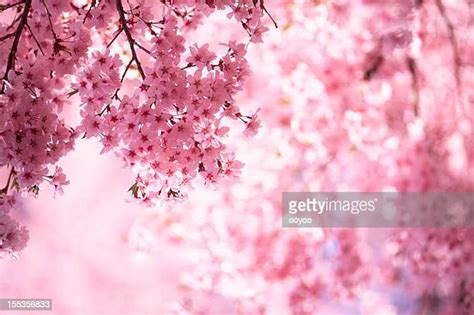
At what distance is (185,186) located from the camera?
160 cm

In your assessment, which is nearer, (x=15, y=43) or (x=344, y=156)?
(x=15, y=43)

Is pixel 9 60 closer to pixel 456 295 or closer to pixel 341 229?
pixel 341 229

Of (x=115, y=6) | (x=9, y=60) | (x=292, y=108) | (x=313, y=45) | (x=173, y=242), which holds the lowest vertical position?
(x=9, y=60)

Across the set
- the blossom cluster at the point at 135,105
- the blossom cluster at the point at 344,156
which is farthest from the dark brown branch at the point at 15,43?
the blossom cluster at the point at 344,156

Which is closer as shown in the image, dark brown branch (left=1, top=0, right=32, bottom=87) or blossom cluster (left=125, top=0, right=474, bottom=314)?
dark brown branch (left=1, top=0, right=32, bottom=87)

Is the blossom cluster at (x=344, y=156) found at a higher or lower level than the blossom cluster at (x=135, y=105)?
higher

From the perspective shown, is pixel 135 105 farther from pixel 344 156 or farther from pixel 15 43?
pixel 344 156

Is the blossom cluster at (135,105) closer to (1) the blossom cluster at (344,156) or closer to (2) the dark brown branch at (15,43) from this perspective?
(2) the dark brown branch at (15,43)

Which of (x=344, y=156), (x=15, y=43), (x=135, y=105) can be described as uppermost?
(x=344, y=156)

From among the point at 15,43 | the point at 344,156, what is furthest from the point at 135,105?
the point at 344,156

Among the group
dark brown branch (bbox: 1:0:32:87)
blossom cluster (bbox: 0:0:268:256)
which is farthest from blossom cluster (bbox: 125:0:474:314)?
dark brown branch (bbox: 1:0:32:87)

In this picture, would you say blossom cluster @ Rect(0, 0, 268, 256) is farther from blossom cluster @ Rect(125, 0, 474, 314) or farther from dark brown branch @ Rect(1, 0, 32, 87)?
blossom cluster @ Rect(125, 0, 474, 314)

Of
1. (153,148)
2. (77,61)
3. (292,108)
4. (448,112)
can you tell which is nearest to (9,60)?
(77,61)

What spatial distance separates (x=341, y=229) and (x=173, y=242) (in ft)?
3.75
